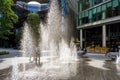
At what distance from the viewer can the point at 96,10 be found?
49625mm

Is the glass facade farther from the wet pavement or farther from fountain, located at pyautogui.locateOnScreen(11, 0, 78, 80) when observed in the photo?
the wet pavement

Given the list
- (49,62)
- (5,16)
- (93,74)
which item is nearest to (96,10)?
(5,16)

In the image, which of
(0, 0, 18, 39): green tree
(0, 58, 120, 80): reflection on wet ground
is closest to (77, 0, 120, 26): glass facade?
(0, 0, 18, 39): green tree

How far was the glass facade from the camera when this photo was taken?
4240 centimetres

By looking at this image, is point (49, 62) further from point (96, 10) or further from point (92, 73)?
point (96, 10)

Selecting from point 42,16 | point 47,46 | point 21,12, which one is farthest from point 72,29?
point 47,46

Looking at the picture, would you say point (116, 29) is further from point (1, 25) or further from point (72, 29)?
A: point (72, 29)

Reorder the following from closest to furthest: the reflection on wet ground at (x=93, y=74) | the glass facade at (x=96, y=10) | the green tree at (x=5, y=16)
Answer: the reflection on wet ground at (x=93, y=74), the green tree at (x=5, y=16), the glass facade at (x=96, y=10)

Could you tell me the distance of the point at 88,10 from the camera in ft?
176

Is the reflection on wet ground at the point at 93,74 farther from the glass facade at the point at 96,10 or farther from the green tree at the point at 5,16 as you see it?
the glass facade at the point at 96,10

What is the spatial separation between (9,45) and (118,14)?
47.7 m

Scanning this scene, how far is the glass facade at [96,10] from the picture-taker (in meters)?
42.4

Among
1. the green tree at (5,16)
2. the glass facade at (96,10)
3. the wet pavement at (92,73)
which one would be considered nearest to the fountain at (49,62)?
the wet pavement at (92,73)

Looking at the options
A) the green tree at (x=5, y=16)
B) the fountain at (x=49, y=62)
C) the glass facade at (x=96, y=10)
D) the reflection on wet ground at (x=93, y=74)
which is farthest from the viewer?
the glass facade at (x=96, y=10)
